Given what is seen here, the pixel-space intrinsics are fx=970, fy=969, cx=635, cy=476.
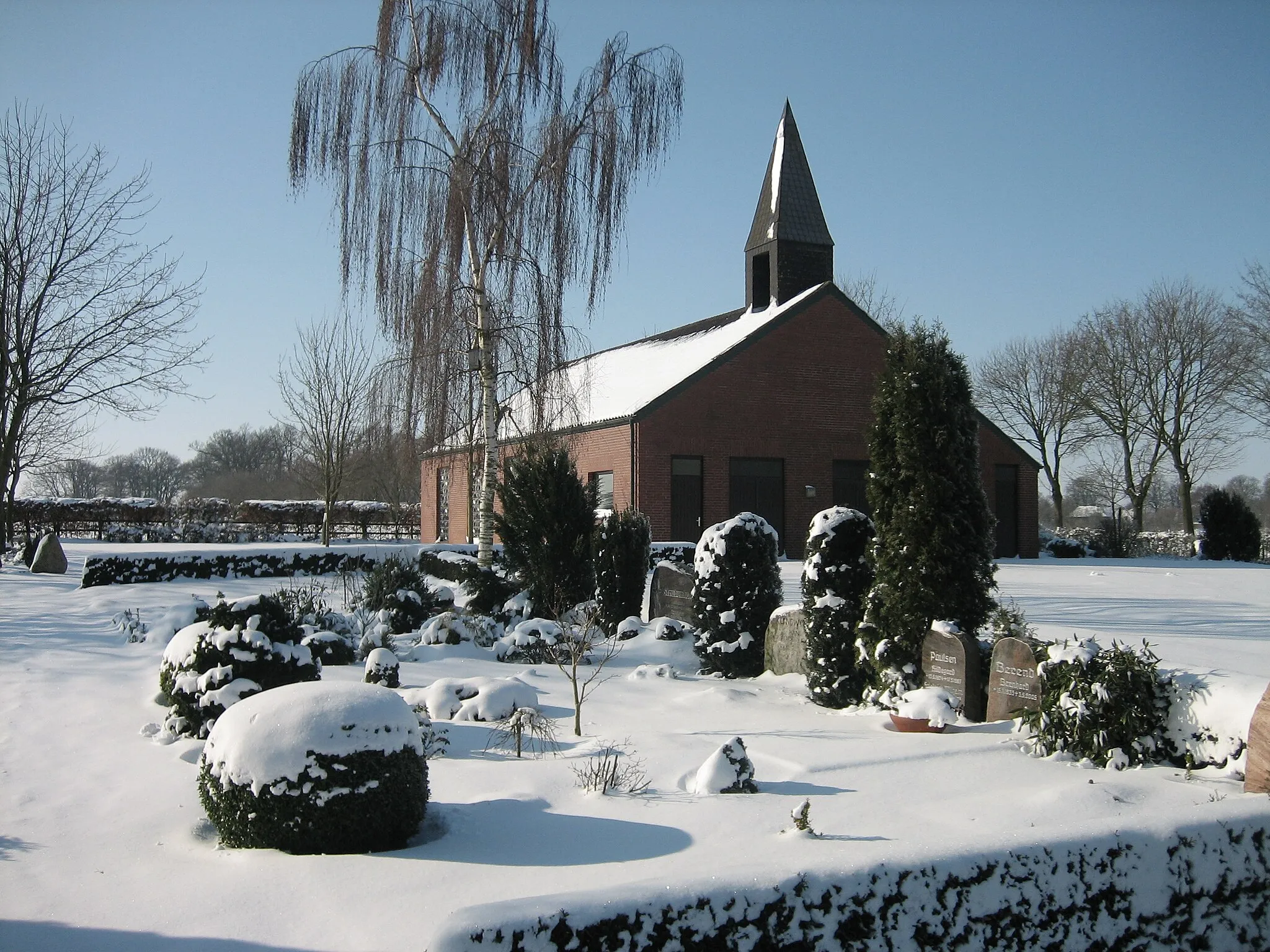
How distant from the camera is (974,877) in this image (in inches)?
150

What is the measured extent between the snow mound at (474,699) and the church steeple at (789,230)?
838 inches

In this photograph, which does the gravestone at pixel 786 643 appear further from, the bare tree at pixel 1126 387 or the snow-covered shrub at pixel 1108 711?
the bare tree at pixel 1126 387

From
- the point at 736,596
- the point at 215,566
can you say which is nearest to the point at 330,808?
the point at 736,596

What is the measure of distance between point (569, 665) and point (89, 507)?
35.6 metres

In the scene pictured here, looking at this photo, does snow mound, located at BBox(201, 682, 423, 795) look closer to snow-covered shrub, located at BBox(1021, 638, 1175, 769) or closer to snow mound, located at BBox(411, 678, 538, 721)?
snow mound, located at BBox(411, 678, 538, 721)

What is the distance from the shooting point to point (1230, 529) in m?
30.3

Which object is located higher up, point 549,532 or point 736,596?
point 549,532

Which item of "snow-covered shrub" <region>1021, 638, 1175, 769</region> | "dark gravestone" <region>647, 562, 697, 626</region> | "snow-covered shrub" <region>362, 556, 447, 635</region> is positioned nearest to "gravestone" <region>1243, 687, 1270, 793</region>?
"snow-covered shrub" <region>1021, 638, 1175, 769</region>

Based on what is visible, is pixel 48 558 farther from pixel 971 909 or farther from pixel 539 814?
pixel 971 909

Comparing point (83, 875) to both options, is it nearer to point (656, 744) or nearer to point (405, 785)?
point (405, 785)

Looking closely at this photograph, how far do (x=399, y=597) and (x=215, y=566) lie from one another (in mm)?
9800

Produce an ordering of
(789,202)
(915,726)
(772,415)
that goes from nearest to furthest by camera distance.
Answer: (915,726) < (772,415) < (789,202)

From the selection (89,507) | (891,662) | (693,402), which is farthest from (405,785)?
(89,507)

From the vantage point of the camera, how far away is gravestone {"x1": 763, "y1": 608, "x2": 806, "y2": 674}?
1054 cm
